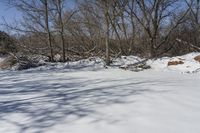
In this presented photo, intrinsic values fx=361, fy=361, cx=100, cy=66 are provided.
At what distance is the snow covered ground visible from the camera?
160 inches

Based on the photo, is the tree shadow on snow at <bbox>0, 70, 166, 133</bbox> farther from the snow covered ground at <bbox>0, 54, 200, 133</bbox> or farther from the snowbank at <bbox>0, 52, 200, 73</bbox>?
the snowbank at <bbox>0, 52, 200, 73</bbox>

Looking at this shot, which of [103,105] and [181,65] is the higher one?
[181,65]

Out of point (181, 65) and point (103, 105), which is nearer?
point (103, 105)

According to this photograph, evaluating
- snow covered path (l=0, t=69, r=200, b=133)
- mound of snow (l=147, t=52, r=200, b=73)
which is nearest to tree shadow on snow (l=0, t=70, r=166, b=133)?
snow covered path (l=0, t=69, r=200, b=133)

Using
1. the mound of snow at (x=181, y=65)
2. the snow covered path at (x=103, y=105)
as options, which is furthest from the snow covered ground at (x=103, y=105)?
the mound of snow at (x=181, y=65)

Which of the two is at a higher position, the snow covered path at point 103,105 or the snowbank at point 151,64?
the snowbank at point 151,64

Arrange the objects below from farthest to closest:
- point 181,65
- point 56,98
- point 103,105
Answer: point 181,65, point 56,98, point 103,105

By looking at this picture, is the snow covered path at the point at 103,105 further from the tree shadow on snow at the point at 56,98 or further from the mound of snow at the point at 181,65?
the mound of snow at the point at 181,65

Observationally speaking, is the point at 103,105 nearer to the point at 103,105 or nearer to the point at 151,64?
the point at 103,105

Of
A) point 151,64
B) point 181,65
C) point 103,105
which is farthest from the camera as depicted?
point 151,64

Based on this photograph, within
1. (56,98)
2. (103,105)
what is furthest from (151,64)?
(103,105)

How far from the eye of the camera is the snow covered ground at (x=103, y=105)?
407 centimetres

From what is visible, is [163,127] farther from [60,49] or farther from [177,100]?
[60,49]

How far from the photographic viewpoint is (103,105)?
16.0 ft
